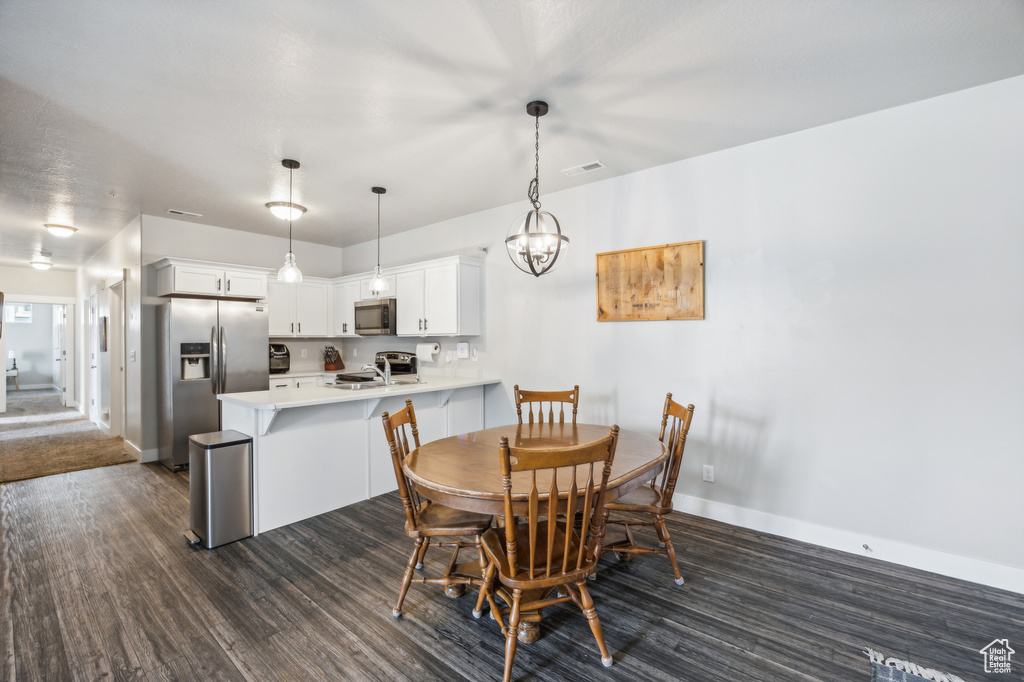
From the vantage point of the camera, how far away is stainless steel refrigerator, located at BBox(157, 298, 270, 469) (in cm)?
447

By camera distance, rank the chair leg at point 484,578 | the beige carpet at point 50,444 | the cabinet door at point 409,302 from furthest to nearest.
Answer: the cabinet door at point 409,302, the beige carpet at point 50,444, the chair leg at point 484,578

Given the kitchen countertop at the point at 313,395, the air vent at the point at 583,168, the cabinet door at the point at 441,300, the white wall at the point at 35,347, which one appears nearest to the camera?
the kitchen countertop at the point at 313,395

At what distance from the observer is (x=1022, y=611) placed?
215 cm

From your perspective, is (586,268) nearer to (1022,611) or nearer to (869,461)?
(869,461)

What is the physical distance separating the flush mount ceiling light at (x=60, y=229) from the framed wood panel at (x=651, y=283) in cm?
596

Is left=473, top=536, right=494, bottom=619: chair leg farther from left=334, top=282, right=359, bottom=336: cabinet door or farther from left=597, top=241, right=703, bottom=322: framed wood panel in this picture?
left=334, top=282, right=359, bottom=336: cabinet door

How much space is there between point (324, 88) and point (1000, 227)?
11.9 feet

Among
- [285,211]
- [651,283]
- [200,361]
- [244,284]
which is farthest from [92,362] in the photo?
[651,283]

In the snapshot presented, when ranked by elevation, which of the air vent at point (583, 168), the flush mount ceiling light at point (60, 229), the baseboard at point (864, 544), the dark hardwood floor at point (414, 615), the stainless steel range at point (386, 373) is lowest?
the dark hardwood floor at point (414, 615)

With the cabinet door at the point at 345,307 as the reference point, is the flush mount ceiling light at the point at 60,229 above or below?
above

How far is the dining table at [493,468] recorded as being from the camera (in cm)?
175

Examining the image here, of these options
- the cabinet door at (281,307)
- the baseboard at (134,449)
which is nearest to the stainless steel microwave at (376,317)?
the cabinet door at (281,307)

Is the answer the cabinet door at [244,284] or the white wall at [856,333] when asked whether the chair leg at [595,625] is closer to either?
the white wall at [856,333]

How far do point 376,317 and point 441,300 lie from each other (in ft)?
3.63
